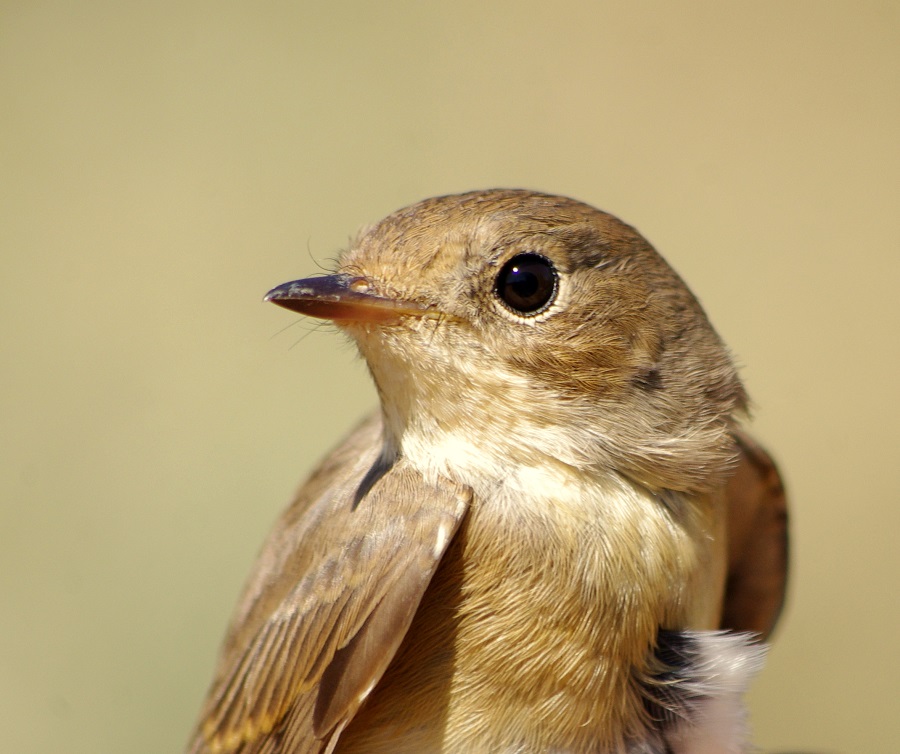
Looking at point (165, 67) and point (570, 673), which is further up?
point (165, 67)

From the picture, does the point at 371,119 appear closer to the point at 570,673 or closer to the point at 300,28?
the point at 300,28

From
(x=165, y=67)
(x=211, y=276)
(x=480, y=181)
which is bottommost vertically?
(x=211, y=276)

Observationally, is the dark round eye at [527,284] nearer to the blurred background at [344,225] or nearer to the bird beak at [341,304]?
the bird beak at [341,304]

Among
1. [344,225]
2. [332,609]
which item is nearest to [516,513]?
[332,609]

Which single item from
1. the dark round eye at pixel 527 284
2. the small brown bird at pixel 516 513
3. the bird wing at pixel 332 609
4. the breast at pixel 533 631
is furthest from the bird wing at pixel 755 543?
the bird wing at pixel 332 609

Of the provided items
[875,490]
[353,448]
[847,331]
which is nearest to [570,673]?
[353,448]

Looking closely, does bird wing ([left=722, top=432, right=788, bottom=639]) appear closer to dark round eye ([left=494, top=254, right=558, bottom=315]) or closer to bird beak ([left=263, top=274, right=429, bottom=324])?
dark round eye ([left=494, top=254, right=558, bottom=315])
